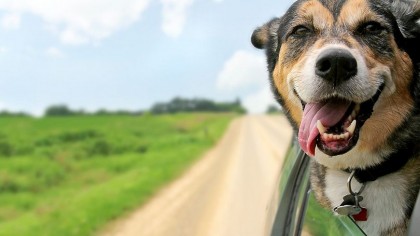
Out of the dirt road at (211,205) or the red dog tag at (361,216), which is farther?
the dirt road at (211,205)

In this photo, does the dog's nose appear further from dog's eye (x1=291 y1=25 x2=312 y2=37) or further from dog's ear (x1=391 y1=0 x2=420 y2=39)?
dog's eye (x1=291 y1=25 x2=312 y2=37)

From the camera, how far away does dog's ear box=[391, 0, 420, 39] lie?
308 cm

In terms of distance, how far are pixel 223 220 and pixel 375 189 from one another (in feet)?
25.6

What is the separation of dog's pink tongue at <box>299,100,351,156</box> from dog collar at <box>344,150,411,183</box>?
274mm

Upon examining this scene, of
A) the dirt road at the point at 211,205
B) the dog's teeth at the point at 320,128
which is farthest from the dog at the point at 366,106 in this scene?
the dirt road at the point at 211,205

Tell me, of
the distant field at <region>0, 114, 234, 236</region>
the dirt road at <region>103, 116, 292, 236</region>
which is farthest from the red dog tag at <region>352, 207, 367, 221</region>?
the distant field at <region>0, 114, 234, 236</region>

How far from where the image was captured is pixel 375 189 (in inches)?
111

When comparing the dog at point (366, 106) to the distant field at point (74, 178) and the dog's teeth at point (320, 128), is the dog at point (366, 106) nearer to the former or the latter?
the dog's teeth at point (320, 128)

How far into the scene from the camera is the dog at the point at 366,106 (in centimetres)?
276

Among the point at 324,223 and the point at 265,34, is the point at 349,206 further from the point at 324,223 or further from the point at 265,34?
the point at 265,34

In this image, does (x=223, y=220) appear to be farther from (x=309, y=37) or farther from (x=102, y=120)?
(x=102, y=120)

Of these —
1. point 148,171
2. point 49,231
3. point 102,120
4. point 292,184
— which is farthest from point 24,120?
point 292,184

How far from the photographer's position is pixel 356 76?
2.83 m

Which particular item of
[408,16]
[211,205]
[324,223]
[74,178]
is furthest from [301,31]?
[74,178]
